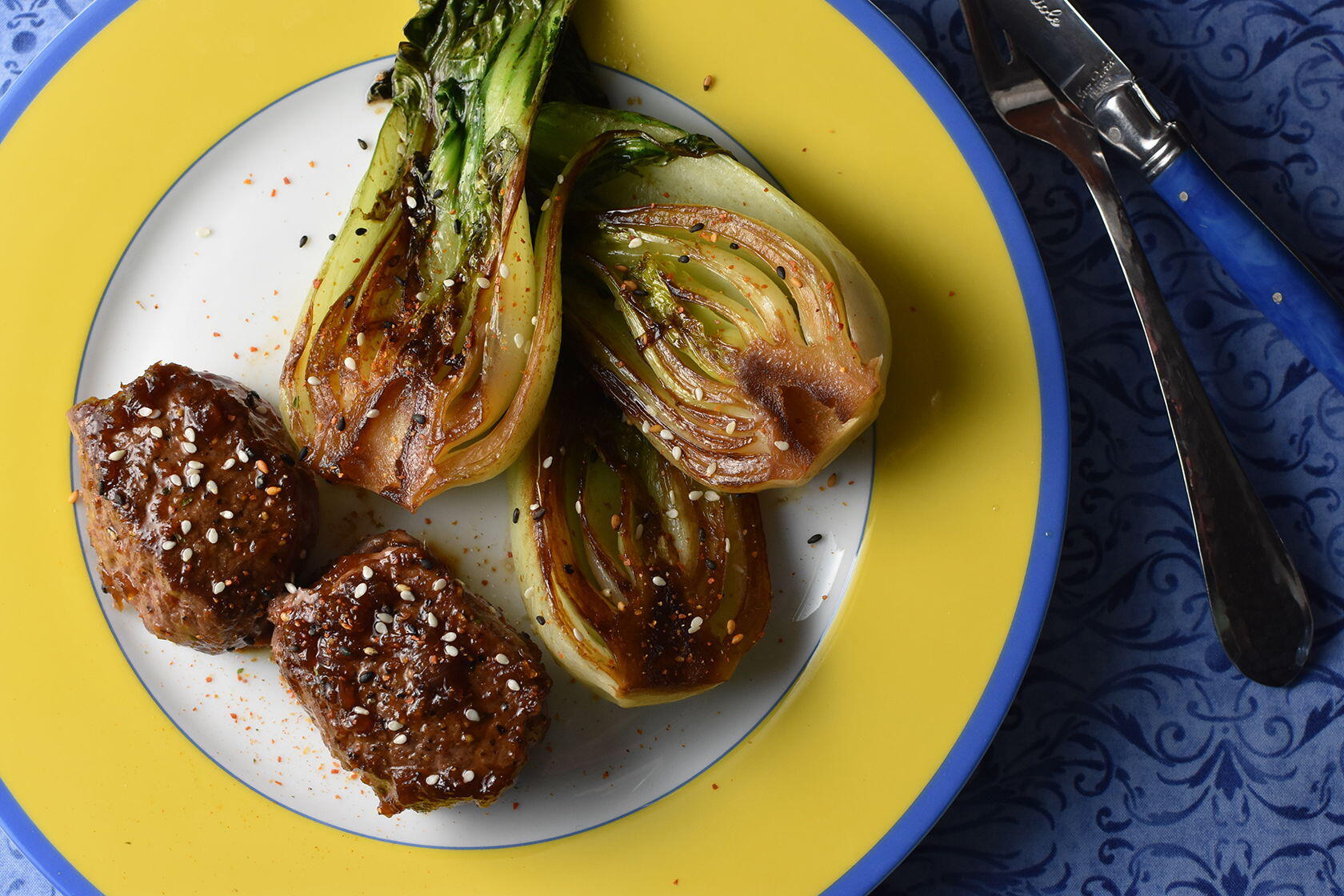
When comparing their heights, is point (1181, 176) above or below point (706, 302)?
below

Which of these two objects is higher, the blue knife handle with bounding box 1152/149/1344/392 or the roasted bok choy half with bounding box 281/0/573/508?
the roasted bok choy half with bounding box 281/0/573/508

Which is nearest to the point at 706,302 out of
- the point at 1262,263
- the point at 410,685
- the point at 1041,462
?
the point at 1041,462

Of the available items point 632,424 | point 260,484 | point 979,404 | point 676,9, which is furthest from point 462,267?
point 979,404

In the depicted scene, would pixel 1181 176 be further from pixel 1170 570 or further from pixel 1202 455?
pixel 1170 570

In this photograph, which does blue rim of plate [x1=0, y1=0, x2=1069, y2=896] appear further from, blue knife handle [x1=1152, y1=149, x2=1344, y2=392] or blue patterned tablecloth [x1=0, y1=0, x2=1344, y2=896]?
blue knife handle [x1=1152, y1=149, x2=1344, y2=392]

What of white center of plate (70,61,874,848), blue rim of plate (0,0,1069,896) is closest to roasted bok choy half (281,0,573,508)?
white center of plate (70,61,874,848)

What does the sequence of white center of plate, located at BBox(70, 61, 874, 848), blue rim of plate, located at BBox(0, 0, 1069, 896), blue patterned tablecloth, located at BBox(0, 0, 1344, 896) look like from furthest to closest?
blue patterned tablecloth, located at BBox(0, 0, 1344, 896) < white center of plate, located at BBox(70, 61, 874, 848) < blue rim of plate, located at BBox(0, 0, 1069, 896)

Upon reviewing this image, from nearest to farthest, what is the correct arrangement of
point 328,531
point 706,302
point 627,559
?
point 706,302 → point 627,559 → point 328,531

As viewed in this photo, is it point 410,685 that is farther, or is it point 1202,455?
point 1202,455
